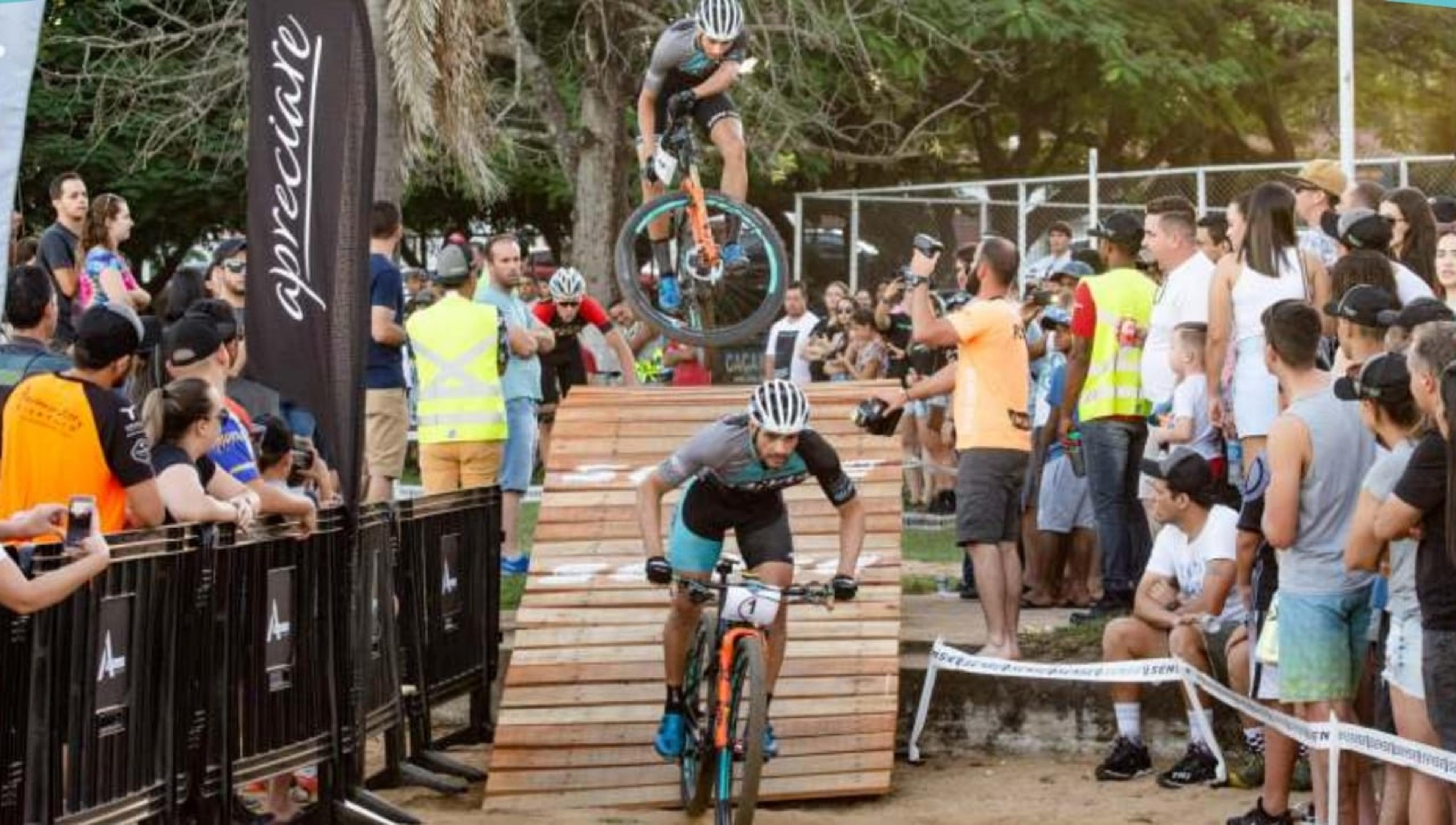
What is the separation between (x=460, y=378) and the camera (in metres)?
13.8

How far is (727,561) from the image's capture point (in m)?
10.2

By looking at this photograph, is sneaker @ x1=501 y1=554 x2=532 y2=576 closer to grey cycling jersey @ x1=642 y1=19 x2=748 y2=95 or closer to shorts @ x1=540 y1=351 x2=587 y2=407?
shorts @ x1=540 y1=351 x2=587 y2=407

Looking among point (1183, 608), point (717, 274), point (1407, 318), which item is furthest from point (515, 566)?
point (1407, 318)

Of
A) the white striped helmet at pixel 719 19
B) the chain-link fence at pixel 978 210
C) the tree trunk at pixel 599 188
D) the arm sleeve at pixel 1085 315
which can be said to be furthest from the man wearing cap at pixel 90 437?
the tree trunk at pixel 599 188

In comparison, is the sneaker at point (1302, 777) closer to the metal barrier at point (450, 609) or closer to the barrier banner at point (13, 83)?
the metal barrier at point (450, 609)

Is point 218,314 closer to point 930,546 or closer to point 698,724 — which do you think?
point 698,724

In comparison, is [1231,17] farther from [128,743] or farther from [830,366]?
[128,743]

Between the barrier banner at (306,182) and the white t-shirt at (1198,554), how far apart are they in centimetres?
404

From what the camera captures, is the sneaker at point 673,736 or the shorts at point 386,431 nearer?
the sneaker at point 673,736

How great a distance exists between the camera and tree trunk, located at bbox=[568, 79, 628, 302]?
24406 mm

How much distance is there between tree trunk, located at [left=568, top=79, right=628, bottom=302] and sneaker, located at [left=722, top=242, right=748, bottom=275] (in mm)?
10942

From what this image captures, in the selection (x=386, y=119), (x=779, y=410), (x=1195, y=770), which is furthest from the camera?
(x=386, y=119)

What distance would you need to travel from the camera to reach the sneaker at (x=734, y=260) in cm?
1344

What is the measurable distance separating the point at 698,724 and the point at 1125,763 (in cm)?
219
